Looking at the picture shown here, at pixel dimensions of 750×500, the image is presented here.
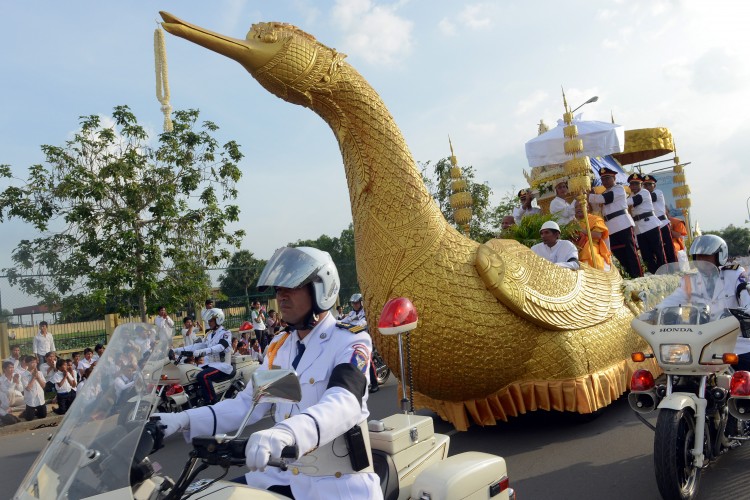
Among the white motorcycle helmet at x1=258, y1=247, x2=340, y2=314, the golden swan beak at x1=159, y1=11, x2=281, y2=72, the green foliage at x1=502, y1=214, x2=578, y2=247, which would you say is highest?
the golden swan beak at x1=159, y1=11, x2=281, y2=72

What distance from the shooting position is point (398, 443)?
286 cm

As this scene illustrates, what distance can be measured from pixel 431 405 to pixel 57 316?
7916 mm

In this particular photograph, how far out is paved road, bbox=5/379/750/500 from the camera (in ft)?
12.6

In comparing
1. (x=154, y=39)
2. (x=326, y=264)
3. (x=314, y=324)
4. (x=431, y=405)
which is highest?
(x=154, y=39)

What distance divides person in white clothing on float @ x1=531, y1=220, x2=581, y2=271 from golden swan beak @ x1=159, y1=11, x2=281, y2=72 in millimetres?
3051

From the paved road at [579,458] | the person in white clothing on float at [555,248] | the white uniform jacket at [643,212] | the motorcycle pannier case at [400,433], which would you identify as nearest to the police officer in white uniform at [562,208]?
the white uniform jacket at [643,212]

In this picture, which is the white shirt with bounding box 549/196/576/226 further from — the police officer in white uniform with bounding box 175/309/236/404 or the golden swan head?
the police officer in white uniform with bounding box 175/309/236/404

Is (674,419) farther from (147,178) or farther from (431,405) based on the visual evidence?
(147,178)

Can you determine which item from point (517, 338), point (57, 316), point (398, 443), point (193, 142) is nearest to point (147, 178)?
point (193, 142)

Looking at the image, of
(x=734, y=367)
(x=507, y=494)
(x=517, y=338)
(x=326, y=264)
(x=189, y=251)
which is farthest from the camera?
(x=189, y=251)

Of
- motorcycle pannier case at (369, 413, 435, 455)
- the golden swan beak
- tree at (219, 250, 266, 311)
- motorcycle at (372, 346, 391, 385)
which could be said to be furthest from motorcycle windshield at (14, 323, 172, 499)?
tree at (219, 250, 266, 311)

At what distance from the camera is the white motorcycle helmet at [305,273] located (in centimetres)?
222

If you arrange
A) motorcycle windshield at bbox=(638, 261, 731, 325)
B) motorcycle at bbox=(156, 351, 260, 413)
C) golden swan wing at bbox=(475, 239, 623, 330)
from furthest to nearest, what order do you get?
motorcycle at bbox=(156, 351, 260, 413), golden swan wing at bbox=(475, 239, 623, 330), motorcycle windshield at bbox=(638, 261, 731, 325)

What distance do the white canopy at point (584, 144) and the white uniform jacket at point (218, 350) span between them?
5.13 metres
